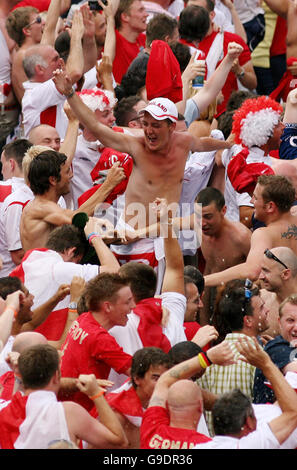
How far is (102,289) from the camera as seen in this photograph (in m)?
5.89

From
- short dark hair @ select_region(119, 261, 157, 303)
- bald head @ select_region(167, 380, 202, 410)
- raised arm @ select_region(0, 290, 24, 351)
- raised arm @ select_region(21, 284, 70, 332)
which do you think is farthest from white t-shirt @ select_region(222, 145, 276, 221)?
bald head @ select_region(167, 380, 202, 410)

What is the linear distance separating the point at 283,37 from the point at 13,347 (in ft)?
22.8

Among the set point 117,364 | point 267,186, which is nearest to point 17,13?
point 267,186

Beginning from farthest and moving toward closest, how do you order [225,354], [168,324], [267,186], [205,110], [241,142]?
[205,110] < [241,142] < [267,186] < [168,324] < [225,354]

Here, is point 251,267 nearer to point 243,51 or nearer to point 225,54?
point 225,54

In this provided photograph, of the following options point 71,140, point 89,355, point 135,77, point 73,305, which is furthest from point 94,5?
point 89,355

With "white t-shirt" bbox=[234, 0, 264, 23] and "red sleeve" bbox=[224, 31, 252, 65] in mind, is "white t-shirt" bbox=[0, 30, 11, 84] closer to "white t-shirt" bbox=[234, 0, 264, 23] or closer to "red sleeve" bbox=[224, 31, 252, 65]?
"red sleeve" bbox=[224, 31, 252, 65]

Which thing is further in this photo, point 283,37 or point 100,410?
point 283,37

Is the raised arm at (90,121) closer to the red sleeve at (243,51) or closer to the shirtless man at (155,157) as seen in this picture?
the shirtless man at (155,157)

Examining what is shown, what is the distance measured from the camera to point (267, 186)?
746cm

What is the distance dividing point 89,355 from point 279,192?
243cm

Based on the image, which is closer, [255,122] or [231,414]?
[231,414]

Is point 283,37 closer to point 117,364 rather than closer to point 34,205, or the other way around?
point 34,205

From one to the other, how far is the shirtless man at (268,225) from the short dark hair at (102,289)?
1573mm
